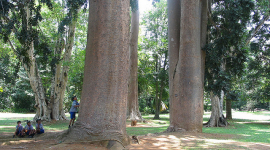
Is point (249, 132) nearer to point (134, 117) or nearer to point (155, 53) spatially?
point (134, 117)

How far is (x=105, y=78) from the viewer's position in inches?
243

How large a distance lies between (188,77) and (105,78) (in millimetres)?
4757

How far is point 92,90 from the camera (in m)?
6.19

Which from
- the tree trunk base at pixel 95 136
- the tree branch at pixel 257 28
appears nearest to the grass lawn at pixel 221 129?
the tree trunk base at pixel 95 136

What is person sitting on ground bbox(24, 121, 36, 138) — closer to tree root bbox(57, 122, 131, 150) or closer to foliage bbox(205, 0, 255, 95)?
tree root bbox(57, 122, 131, 150)

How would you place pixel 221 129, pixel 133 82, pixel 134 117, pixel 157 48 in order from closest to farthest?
pixel 221 129, pixel 134 117, pixel 133 82, pixel 157 48

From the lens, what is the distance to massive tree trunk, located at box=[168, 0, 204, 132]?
970 centimetres

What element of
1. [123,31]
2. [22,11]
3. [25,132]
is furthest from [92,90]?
[22,11]

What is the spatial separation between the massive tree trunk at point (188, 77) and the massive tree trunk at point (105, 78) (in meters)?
4.05

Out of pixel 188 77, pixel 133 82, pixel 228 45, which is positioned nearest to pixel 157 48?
pixel 133 82

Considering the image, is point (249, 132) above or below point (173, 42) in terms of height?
below

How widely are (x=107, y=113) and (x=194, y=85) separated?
4.93 meters

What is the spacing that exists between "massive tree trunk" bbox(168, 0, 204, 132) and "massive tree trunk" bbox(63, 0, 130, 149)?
13.3 ft

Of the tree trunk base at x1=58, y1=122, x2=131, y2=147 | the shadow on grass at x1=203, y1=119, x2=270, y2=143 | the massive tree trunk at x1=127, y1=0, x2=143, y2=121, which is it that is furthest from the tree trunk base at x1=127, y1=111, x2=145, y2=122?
the tree trunk base at x1=58, y1=122, x2=131, y2=147
